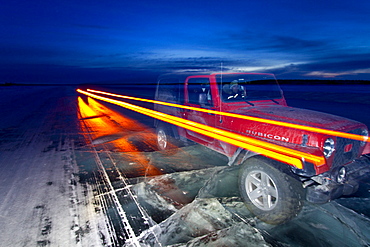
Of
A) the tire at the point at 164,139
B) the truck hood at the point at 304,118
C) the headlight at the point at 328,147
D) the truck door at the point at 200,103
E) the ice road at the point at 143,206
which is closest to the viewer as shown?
the ice road at the point at 143,206

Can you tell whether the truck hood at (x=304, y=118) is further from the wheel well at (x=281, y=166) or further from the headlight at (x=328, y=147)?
the wheel well at (x=281, y=166)

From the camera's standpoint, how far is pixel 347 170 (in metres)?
3.37

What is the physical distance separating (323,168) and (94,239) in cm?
285

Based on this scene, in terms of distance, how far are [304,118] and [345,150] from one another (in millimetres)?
690

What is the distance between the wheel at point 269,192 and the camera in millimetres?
3078

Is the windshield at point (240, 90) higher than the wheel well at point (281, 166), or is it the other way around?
the windshield at point (240, 90)

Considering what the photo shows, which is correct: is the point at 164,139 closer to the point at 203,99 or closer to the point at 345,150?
the point at 203,99

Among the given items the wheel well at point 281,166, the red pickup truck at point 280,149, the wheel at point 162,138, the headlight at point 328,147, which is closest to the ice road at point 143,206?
the red pickup truck at point 280,149

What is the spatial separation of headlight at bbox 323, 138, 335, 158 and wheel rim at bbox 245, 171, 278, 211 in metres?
0.78

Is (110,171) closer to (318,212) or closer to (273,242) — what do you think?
(273,242)

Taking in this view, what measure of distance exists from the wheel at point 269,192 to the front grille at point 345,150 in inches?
28.5

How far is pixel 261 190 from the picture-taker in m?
3.41

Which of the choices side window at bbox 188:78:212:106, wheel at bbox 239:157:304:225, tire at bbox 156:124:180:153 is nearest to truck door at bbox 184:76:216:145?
side window at bbox 188:78:212:106

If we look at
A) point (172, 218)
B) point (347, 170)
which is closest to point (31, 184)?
point (172, 218)
